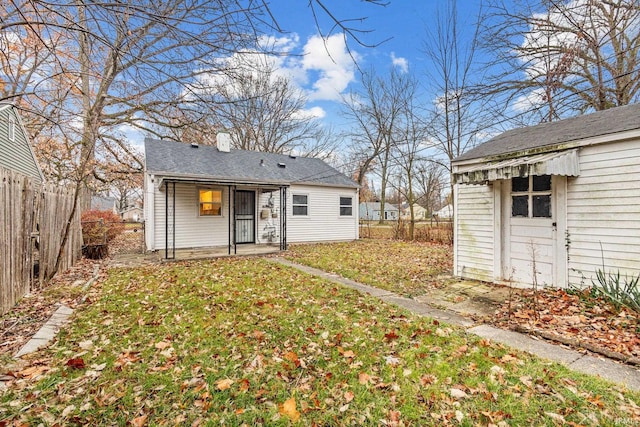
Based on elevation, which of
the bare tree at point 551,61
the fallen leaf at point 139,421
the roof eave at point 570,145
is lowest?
the fallen leaf at point 139,421

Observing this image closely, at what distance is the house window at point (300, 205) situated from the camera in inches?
533

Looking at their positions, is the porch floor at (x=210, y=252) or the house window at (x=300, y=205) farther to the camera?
the house window at (x=300, y=205)

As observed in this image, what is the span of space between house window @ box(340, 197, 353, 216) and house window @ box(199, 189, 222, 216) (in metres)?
5.74

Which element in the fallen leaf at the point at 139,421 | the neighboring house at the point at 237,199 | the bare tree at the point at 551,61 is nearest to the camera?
the fallen leaf at the point at 139,421

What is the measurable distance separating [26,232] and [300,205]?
9.56 metres

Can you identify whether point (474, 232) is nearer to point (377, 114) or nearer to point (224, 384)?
point (224, 384)

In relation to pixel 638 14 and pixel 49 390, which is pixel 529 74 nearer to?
pixel 638 14

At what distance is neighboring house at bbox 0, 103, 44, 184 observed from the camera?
9859 millimetres

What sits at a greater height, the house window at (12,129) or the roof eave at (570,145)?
the house window at (12,129)

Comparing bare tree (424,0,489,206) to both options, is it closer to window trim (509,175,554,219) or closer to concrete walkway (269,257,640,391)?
window trim (509,175,554,219)

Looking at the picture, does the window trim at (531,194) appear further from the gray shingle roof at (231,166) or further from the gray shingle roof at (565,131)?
the gray shingle roof at (231,166)

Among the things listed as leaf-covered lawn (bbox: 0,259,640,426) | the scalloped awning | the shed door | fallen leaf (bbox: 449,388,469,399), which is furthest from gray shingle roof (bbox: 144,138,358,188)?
fallen leaf (bbox: 449,388,469,399)

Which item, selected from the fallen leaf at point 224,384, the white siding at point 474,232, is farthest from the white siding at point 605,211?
the fallen leaf at point 224,384

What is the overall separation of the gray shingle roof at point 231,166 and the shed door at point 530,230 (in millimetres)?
7879
